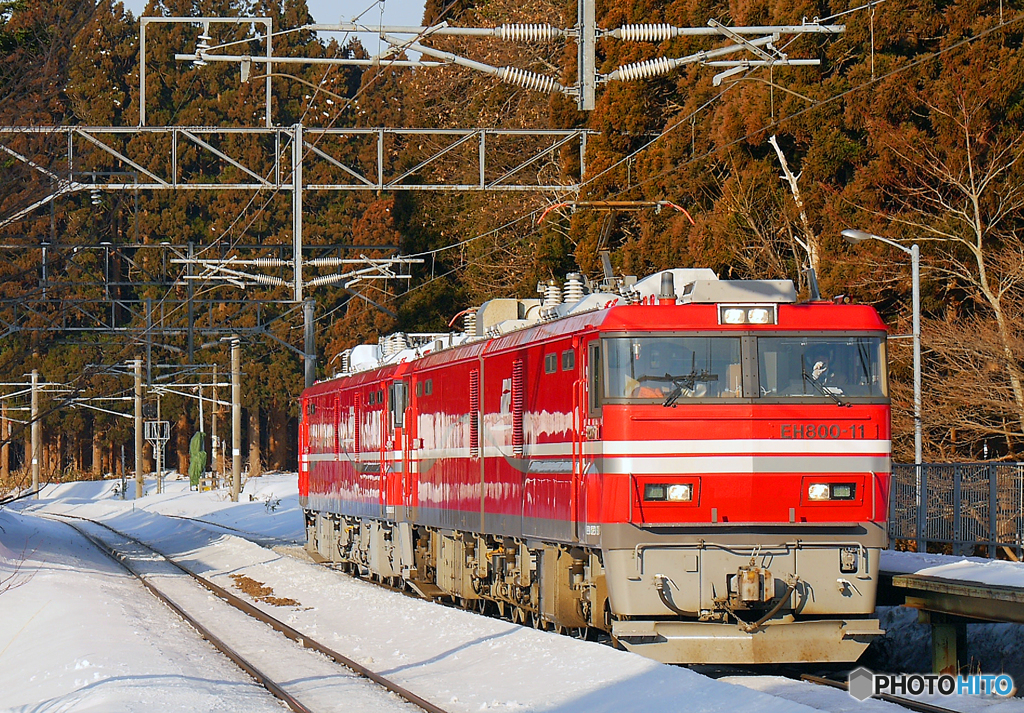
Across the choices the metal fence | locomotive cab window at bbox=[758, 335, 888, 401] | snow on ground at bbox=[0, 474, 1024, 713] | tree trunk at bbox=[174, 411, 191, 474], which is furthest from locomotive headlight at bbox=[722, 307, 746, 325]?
tree trunk at bbox=[174, 411, 191, 474]

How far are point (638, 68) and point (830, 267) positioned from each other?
1133 centimetres

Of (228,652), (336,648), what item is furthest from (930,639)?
(228,652)

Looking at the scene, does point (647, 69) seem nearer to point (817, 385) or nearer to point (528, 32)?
point (528, 32)

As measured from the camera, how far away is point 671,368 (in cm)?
1407

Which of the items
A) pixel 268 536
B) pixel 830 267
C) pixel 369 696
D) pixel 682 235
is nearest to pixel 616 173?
pixel 682 235

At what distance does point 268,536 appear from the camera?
41.7 m

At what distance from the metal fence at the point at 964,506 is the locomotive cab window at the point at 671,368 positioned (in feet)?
24.3

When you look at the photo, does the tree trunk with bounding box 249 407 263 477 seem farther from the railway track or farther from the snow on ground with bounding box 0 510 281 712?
the snow on ground with bounding box 0 510 281 712

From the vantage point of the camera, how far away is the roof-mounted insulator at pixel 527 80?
18.0 meters

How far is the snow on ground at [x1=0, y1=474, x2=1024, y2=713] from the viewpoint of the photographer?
39.9 feet

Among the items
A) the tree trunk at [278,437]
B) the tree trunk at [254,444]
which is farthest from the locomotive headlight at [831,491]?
the tree trunk at [254,444]

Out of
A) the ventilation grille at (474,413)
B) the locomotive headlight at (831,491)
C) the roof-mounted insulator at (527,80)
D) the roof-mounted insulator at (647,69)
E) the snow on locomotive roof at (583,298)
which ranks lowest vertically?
the locomotive headlight at (831,491)
